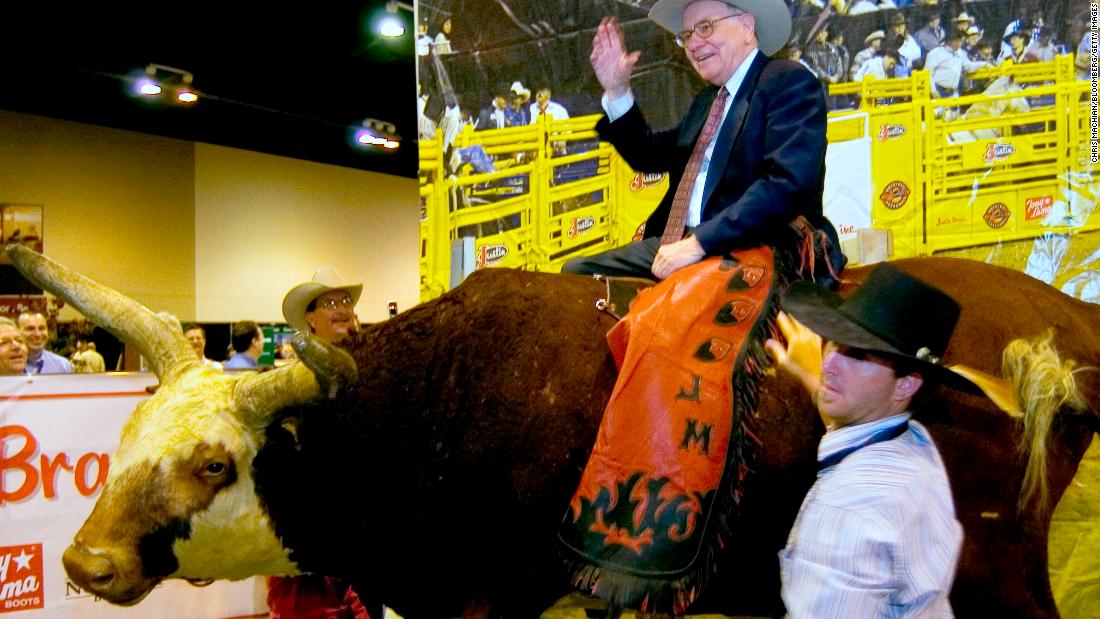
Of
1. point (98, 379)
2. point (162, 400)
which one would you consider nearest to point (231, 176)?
point (98, 379)

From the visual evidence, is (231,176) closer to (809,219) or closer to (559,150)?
(559,150)

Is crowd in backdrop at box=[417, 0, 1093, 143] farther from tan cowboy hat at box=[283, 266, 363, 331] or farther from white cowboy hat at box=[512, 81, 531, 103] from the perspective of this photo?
tan cowboy hat at box=[283, 266, 363, 331]

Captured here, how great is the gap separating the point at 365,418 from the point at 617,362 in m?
0.75

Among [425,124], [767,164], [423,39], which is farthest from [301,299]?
[767,164]

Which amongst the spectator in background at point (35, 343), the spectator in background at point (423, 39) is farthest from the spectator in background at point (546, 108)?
the spectator in background at point (35, 343)

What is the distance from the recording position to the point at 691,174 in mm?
2725

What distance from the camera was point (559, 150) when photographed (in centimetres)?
454

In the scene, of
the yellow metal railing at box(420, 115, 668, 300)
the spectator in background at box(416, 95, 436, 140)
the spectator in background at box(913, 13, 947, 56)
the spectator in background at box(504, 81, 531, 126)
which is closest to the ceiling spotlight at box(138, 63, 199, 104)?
the spectator in background at box(416, 95, 436, 140)

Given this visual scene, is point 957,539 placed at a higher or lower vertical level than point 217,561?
higher

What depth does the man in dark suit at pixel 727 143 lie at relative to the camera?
7.89ft

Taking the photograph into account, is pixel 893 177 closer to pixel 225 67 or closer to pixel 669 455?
pixel 669 455

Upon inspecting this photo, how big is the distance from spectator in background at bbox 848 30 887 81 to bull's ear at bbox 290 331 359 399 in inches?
108

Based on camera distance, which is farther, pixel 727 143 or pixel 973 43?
pixel 973 43

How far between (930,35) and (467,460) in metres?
2.88
